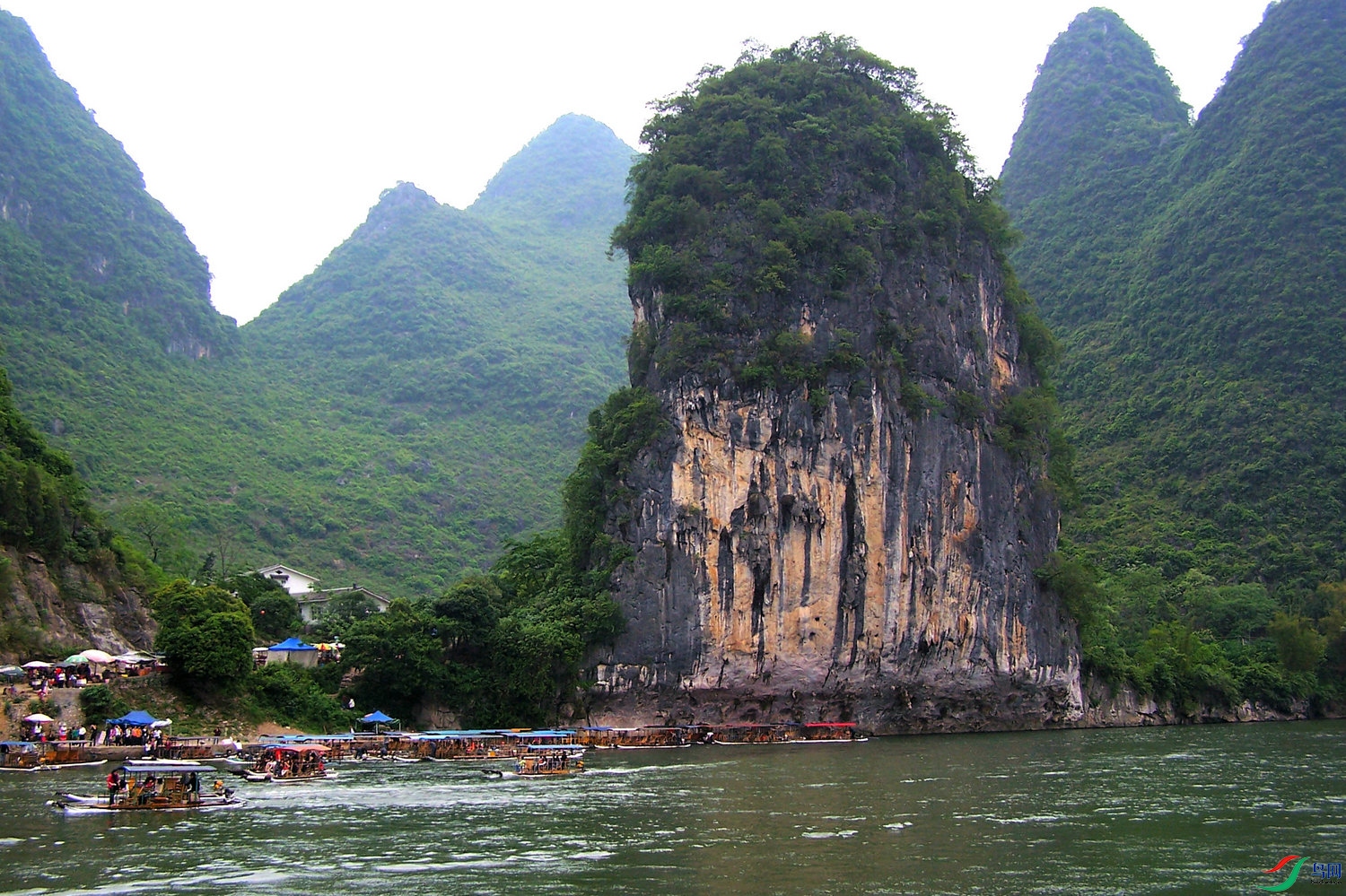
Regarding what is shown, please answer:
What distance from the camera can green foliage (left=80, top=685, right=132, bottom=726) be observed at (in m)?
38.2

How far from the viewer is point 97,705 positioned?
126 feet

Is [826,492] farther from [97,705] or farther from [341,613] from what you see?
[97,705]

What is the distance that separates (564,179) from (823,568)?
135m

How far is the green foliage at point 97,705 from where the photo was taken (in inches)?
1502

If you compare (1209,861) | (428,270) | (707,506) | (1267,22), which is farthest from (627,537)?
(1267,22)

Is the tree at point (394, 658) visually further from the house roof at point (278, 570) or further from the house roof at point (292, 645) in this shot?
the house roof at point (278, 570)

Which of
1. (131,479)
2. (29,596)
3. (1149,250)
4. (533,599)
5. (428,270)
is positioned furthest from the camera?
(428,270)

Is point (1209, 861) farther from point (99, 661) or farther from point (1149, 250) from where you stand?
point (1149, 250)

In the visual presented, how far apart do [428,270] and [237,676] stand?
8694cm

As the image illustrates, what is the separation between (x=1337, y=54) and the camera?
354 ft

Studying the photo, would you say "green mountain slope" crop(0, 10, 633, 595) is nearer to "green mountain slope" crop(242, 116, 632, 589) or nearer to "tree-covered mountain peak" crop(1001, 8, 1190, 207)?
"green mountain slope" crop(242, 116, 632, 589)

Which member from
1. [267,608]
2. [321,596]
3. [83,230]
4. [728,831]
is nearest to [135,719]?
[267,608]

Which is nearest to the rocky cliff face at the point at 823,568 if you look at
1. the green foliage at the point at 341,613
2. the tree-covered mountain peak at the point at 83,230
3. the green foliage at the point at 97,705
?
the green foliage at the point at 341,613

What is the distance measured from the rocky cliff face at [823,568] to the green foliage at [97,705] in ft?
59.1
